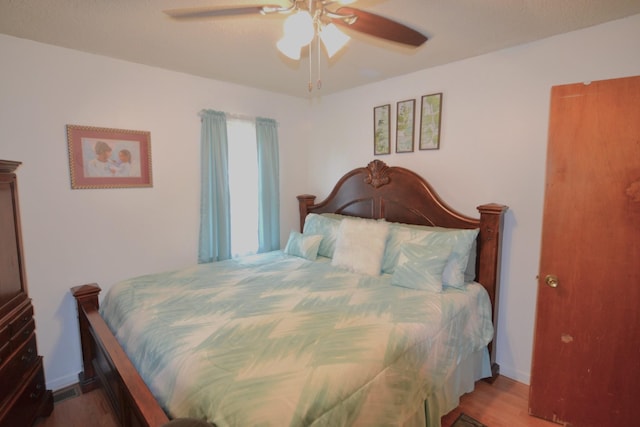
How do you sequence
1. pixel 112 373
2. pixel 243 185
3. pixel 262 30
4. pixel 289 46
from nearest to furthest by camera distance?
pixel 289 46 < pixel 112 373 < pixel 262 30 < pixel 243 185

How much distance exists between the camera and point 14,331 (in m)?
1.76

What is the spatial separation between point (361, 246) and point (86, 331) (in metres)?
2.09

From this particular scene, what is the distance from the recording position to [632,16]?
1866 millimetres

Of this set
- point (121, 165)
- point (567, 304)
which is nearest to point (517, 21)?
point (567, 304)

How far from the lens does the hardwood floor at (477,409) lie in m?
2.02

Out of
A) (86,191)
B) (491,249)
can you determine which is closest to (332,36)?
(491,249)

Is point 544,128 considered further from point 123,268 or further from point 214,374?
point 123,268

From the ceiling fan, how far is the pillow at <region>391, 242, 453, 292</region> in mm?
1336

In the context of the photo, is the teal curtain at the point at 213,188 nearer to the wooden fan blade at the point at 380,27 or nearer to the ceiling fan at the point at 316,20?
the ceiling fan at the point at 316,20

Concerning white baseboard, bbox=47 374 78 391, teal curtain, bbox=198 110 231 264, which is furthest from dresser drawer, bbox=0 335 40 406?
teal curtain, bbox=198 110 231 264

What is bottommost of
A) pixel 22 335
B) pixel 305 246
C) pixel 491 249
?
pixel 22 335

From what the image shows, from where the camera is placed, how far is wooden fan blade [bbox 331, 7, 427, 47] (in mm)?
1420

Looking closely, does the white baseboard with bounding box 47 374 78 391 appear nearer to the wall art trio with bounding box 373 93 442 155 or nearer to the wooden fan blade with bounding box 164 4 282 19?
the wooden fan blade with bounding box 164 4 282 19

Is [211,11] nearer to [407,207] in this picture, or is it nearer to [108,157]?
[108,157]
